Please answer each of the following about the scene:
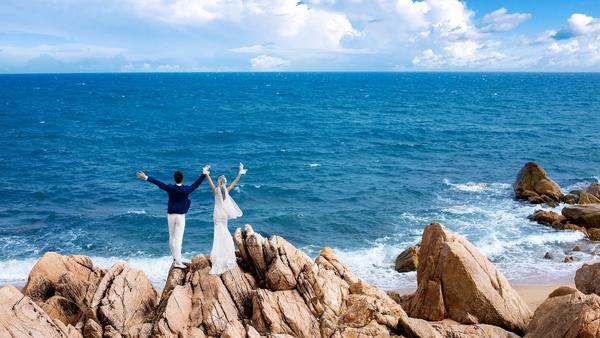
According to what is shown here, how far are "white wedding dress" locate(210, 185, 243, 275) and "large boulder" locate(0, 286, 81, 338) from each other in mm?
4075

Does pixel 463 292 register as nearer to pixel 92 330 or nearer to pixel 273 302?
pixel 273 302

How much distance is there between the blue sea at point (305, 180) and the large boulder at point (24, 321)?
16.0m

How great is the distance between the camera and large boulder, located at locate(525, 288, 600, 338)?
476 inches

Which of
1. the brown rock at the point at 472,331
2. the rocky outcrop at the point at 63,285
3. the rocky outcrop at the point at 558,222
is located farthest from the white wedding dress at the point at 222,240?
the rocky outcrop at the point at 558,222

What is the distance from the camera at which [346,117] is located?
337ft

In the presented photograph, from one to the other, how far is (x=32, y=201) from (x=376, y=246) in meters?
30.5

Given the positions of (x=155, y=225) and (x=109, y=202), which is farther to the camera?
(x=109, y=202)

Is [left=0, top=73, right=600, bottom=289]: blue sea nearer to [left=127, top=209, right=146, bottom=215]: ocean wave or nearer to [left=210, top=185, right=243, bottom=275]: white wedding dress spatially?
[left=127, top=209, right=146, bottom=215]: ocean wave

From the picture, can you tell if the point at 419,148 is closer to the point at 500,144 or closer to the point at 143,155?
the point at 500,144

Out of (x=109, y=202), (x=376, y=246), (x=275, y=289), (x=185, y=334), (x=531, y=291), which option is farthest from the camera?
(x=109, y=202)

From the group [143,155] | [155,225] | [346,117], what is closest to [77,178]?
[143,155]

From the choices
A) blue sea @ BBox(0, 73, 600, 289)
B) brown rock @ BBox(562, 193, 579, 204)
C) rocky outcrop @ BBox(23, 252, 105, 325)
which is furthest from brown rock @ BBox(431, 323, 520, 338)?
brown rock @ BBox(562, 193, 579, 204)

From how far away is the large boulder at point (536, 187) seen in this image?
41094 millimetres

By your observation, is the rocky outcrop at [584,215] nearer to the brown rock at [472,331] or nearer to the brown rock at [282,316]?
the brown rock at [472,331]
